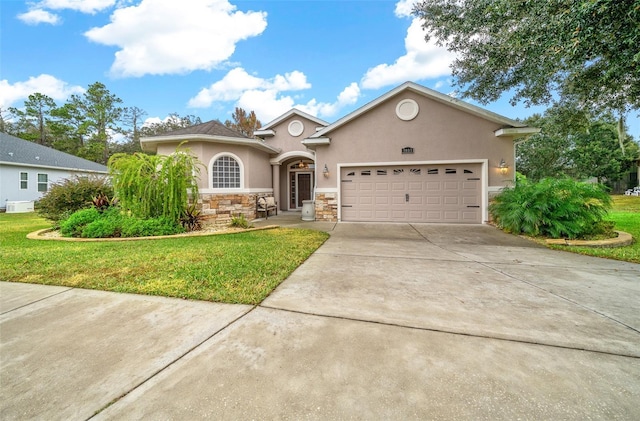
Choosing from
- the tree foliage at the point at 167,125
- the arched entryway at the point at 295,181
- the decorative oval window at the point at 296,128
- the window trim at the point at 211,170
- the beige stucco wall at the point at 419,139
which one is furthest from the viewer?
the tree foliage at the point at 167,125

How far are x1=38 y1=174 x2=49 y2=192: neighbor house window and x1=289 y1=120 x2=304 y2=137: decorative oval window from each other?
57.3 ft

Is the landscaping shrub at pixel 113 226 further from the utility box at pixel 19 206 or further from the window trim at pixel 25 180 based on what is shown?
the window trim at pixel 25 180

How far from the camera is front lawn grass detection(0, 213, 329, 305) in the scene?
3371 mm

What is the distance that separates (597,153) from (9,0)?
121 ft

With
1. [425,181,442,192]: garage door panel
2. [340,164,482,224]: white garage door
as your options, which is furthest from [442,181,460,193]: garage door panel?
[425,181,442,192]: garage door panel

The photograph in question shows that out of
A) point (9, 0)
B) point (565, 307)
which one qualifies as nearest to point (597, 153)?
point (565, 307)

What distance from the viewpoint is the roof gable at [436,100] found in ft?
28.9

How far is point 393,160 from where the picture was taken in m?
9.70

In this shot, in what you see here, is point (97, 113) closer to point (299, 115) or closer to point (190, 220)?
point (299, 115)

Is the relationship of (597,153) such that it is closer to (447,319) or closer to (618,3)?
(618,3)

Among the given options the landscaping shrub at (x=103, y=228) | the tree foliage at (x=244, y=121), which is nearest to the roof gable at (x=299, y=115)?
the landscaping shrub at (x=103, y=228)

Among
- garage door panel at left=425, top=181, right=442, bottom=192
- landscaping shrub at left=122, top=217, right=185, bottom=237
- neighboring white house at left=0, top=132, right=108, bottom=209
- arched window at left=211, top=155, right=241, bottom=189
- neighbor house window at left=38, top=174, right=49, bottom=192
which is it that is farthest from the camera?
neighbor house window at left=38, top=174, right=49, bottom=192

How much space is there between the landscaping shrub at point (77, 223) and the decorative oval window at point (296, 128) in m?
8.81

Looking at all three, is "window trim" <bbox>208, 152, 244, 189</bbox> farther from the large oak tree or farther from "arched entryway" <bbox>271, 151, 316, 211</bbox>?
the large oak tree
